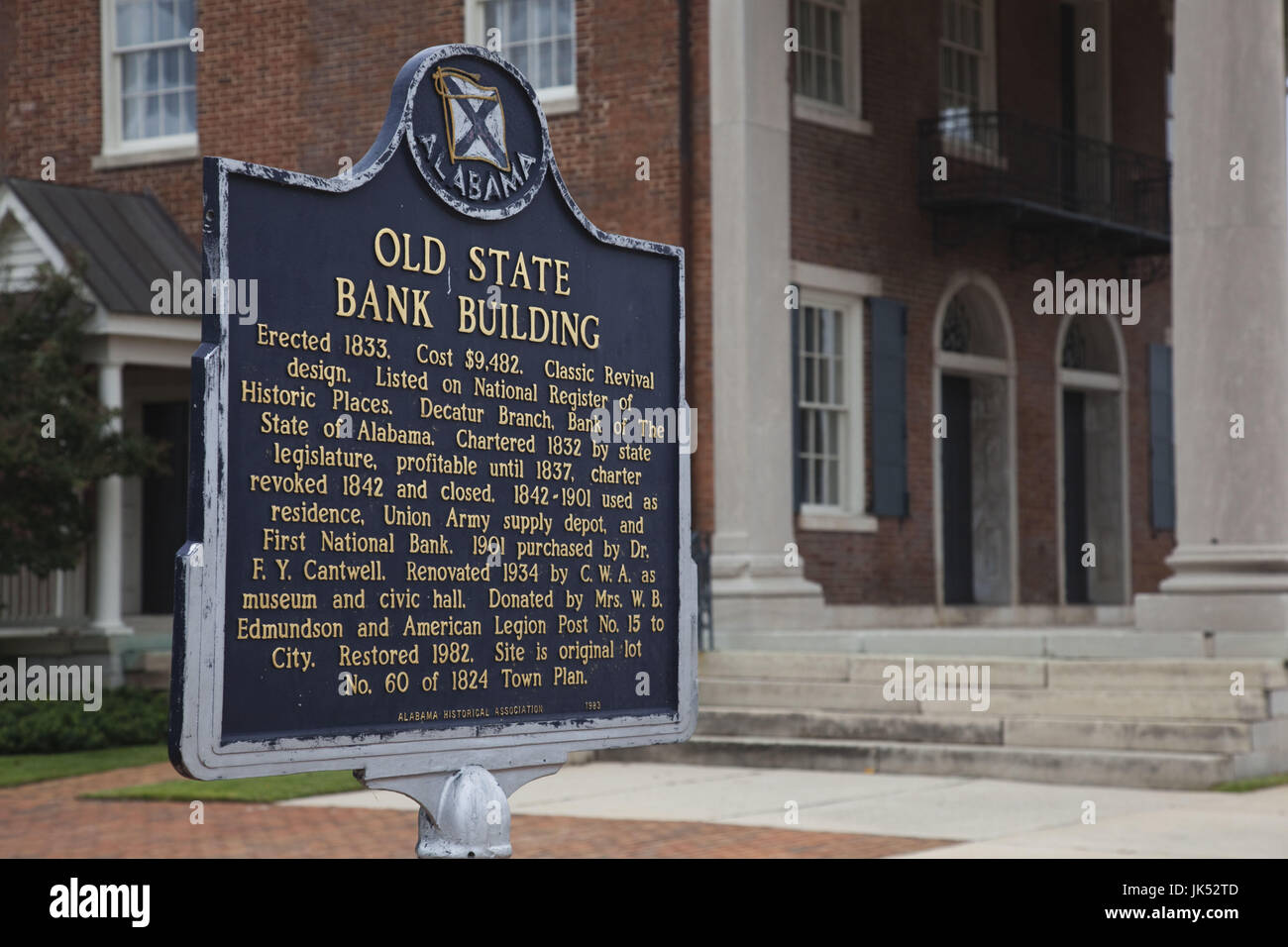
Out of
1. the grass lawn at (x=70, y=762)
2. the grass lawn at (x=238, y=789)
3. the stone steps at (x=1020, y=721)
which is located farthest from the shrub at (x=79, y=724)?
the stone steps at (x=1020, y=721)

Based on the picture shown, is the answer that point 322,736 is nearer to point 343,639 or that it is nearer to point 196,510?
point 343,639

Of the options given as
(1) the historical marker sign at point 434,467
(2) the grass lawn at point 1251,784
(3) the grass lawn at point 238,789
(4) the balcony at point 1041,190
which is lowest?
(3) the grass lawn at point 238,789

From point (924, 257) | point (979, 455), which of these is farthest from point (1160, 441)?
point (924, 257)

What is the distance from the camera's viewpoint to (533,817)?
37.1 ft

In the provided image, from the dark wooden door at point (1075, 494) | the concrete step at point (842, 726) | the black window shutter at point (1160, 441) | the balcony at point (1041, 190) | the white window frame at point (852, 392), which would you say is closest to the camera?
the concrete step at point (842, 726)

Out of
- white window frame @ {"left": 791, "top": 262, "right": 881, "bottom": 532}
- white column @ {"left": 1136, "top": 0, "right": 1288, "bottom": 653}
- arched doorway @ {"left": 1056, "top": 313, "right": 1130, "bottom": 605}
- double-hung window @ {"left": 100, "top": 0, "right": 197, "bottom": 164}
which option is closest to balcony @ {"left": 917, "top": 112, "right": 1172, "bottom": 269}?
arched doorway @ {"left": 1056, "top": 313, "right": 1130, "bottom": 605}

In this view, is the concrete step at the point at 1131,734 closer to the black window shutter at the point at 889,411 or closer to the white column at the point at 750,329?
the white column at the point at 750,329

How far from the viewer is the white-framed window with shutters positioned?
825 inches

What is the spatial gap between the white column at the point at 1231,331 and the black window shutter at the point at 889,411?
556 cm

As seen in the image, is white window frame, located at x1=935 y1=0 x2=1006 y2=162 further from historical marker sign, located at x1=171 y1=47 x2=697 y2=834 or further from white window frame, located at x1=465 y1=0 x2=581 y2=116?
historical marker sign, located at x1=171 y1=47 x2=697 y2=834

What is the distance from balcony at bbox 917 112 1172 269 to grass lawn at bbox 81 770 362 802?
34.5 ft

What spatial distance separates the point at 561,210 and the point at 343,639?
1523 millimetres

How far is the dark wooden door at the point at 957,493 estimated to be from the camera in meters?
21.3

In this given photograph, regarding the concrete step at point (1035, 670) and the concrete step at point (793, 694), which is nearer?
the concrete step at point (1035, 670)
